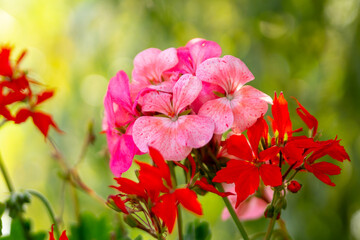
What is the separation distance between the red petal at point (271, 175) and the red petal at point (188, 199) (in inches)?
2.0

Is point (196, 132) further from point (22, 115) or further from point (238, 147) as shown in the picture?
point (22, 115)

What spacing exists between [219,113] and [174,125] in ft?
0.10

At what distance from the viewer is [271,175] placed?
34cm

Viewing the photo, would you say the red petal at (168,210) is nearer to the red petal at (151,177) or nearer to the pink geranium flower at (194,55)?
the red petal at (151,177)

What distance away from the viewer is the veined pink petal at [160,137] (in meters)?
0.34

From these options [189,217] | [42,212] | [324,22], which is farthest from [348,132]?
[42,212]

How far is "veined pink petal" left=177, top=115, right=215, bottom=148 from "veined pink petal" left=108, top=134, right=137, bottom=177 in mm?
48

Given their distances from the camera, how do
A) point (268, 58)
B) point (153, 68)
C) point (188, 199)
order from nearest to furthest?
1. point (188, 199)
2. point (153, 68)
3. point (268, 58)

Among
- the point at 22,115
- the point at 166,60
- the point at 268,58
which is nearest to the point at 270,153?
Result: the point at 166,60

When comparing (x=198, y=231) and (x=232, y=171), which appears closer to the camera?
(x=232, y=171)

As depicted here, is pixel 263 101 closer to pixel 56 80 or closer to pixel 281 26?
pixel 281 26

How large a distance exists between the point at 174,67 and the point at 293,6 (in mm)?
846

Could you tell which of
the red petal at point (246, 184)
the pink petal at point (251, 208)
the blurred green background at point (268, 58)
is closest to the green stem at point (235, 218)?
the red petal at point (246, 184)

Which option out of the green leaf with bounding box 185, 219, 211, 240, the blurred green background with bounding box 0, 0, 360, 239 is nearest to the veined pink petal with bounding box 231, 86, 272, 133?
the green leaf with bounding box 185, 219, 211, 240
